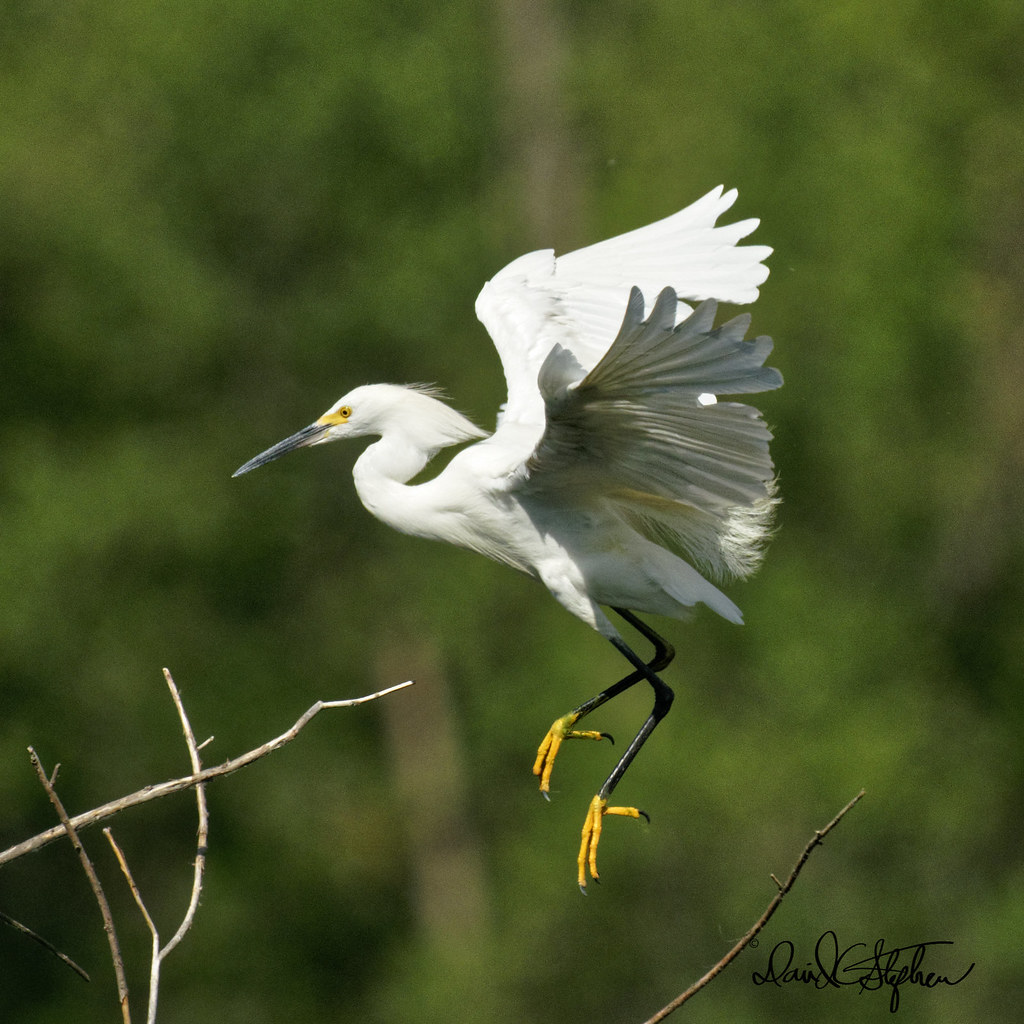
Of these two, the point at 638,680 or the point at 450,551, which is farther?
the point at 450,551

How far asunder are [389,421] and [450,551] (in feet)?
26.7

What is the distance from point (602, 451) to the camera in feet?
12.0

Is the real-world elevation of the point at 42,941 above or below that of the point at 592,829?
above

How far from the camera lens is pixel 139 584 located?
37.7ft

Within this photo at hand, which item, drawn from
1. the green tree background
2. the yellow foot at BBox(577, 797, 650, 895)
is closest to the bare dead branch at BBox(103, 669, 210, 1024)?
the yellow foot at BBox(577, 797, 650, 895)

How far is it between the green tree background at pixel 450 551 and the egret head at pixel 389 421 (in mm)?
5259

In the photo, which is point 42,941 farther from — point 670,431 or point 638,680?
point 638,680

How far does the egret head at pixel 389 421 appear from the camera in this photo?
4.36 metres

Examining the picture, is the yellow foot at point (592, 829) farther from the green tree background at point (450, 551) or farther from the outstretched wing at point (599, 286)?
the green tree background at point (450, 551)

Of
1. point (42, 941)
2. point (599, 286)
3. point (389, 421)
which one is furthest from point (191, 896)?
point (599, 286)

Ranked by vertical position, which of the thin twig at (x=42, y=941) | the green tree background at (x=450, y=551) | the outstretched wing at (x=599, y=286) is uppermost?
the outstretched wing at (x=599, y=286)

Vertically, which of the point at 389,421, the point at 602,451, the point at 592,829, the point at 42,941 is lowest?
the point at 592,829

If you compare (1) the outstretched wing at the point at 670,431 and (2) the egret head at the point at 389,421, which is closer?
(1) the outstretched wing at the point at 670,431

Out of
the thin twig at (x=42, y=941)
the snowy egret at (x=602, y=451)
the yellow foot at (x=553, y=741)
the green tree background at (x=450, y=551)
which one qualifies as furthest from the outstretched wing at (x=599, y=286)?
the green tree background at (x=450, y=551)
